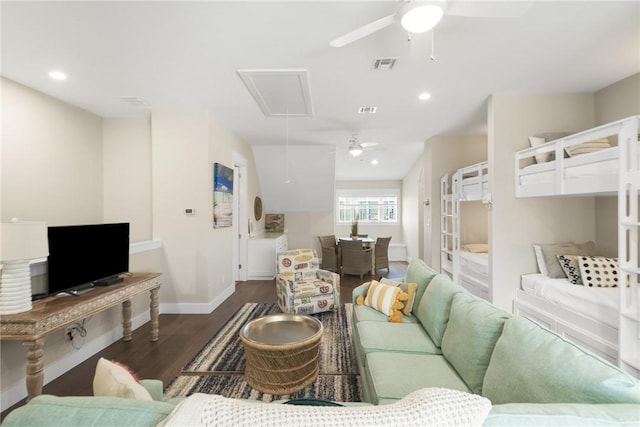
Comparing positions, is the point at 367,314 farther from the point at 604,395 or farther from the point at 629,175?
the point at 629,175

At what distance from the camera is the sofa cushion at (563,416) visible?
2.45 feet

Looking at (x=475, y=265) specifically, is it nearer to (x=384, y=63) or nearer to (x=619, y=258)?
(x=619, y=258)

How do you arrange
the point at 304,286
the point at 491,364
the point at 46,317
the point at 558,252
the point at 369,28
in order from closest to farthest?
1. the point at 491,364
2. the point at 369,28
3. the point at 46,317
4. the point at 558,252
5. the point at 304,286

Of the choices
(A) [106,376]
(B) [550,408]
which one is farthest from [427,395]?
(A) [106,376]

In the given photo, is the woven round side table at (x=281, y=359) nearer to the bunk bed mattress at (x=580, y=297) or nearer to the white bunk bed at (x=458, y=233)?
the bunk bed mattress at (x=580, y=297)

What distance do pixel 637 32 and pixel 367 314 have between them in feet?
10.2

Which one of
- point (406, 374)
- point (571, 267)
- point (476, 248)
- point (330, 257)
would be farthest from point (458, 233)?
point (406, 374)

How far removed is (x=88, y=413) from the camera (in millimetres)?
798

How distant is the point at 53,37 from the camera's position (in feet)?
7.50

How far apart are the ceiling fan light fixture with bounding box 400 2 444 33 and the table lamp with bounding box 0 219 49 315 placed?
264cm

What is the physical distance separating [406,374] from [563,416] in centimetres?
102

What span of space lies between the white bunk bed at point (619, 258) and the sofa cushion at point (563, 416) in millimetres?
1993

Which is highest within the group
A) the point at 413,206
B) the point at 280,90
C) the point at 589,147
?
the point at 280,90

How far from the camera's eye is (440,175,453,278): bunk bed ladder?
199 inches
